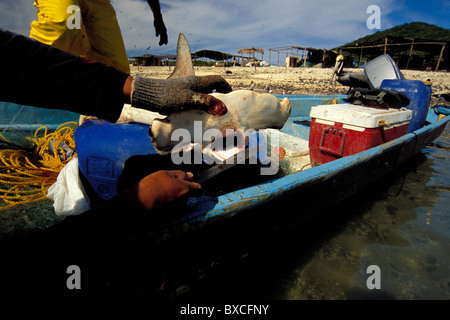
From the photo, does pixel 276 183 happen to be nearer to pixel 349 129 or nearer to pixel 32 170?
pixel 349 129

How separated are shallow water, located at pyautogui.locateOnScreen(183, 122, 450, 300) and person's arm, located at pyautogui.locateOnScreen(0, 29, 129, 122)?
3.58 ft

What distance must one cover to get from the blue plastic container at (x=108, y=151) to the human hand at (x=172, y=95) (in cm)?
61

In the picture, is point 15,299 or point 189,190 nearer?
point 15,299

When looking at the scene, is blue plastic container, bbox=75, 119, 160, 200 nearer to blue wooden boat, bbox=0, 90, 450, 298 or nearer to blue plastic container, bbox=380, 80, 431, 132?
blue wooden boat, bbox=0, 90, 450, 298

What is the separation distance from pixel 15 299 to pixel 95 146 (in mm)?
1050

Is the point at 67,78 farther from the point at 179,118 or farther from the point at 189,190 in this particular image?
the point at 189,190

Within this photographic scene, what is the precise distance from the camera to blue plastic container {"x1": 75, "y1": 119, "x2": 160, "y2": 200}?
5.13 feet

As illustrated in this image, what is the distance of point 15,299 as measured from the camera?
2.36ft

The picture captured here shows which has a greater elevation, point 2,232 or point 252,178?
point 252,178

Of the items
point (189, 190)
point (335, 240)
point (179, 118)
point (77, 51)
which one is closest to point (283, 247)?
point (335, 240)

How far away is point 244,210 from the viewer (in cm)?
127
